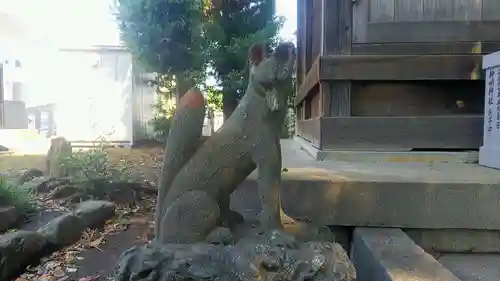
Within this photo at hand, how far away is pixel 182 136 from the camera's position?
48.9 inches

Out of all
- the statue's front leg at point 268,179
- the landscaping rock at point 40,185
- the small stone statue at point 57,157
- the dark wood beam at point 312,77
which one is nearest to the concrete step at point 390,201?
the statue's front leg at point 268,179

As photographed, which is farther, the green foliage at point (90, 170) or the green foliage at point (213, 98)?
the green foliage at point (213, 98)

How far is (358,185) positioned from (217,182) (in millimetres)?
838

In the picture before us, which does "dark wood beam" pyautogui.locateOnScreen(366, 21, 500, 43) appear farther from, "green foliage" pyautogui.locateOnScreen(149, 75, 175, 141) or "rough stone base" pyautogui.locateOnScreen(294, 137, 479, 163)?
"green foliage" pyautogui.locateOnScreen(149, 75, 175, 141)

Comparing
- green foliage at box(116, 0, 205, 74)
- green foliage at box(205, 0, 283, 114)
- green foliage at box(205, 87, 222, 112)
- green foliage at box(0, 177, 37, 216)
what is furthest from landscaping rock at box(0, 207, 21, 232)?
green foliage at box(205, 87, 222, 112)

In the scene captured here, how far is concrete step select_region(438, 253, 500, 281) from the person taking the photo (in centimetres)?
171

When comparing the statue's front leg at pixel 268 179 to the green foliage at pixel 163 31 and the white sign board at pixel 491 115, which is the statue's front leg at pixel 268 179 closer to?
the white sign board at pixel 491 115

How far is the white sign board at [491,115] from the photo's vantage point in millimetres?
2361

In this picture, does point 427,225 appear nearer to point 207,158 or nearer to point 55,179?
point 207,158

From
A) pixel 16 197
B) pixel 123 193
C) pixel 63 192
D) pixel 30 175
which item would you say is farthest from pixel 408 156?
pixel 30 175

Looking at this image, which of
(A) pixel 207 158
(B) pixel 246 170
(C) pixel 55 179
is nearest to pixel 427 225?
(B) pixel 246 170

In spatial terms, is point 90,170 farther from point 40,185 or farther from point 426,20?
point 426,20

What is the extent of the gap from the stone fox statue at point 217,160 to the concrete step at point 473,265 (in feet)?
3.31

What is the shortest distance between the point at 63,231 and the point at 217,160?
6.66 feet
